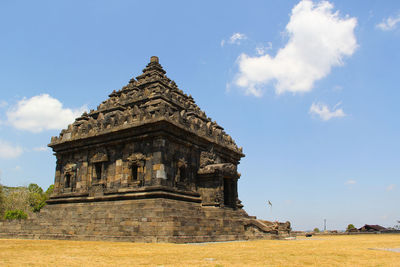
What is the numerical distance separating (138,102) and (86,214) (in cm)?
948

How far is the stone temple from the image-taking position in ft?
63.8

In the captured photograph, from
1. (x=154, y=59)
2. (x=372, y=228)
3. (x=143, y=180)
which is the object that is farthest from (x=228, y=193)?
(x=372, y=228)

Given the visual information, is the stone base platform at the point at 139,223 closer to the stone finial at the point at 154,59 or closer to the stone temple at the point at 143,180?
the stone temple at the point at 143,180

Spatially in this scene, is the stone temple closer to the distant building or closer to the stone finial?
the stone finial

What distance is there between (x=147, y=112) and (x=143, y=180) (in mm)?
4563

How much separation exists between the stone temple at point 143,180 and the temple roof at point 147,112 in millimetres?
96

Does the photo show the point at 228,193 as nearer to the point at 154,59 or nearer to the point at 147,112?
the point at 147,112

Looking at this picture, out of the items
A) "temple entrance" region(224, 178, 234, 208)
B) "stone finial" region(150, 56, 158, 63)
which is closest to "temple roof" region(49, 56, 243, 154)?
"stone finial" region(150, 56, 158, 63)

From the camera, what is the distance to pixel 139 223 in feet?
61.7

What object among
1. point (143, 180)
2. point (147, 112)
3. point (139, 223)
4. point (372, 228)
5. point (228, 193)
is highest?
point (147, 112)

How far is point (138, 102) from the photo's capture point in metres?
26.5

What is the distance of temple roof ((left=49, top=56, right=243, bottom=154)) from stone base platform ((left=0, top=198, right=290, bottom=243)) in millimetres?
5344

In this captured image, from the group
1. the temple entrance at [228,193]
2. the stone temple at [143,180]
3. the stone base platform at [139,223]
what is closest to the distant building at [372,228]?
the stone temple at [143,180]

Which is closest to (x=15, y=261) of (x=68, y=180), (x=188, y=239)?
(x=188, y=239)
